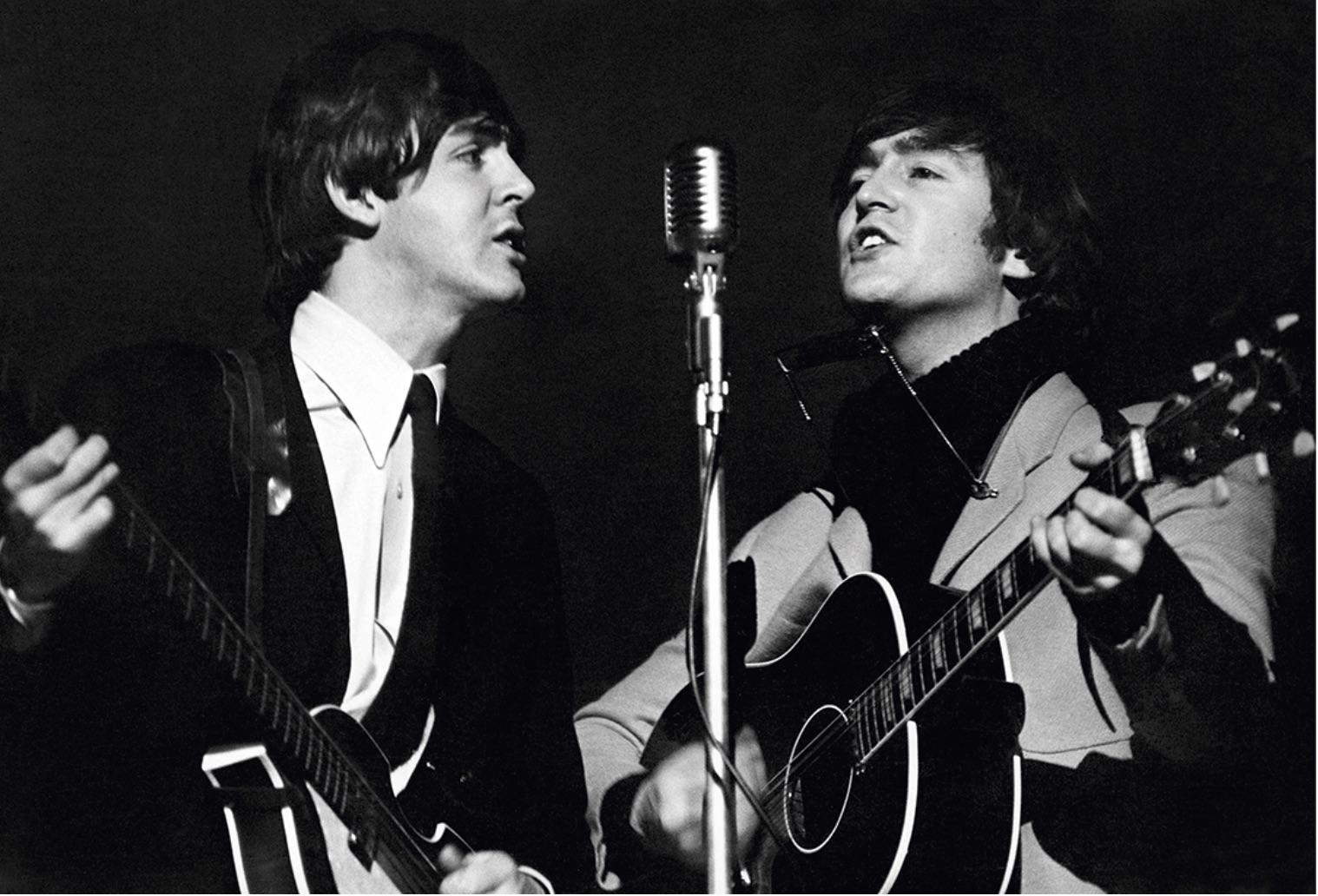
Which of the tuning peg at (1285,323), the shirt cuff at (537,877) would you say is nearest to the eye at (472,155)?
the shirt cuff at (537,877)

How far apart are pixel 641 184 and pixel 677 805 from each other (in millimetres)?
997

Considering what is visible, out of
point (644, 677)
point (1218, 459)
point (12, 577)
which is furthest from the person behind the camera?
point (644, 677)

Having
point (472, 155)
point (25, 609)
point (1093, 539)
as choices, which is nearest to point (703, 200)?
point (1093, 539)

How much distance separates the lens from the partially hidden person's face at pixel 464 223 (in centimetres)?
269

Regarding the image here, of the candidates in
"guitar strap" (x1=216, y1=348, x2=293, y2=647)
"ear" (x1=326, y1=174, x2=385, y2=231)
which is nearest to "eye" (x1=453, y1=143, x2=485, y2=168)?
"ear" (x1=326, y1=174, x2=385, y2=231)

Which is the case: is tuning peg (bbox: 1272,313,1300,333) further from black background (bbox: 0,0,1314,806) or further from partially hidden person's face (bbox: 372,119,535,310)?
partially hidden person's face (bbox: 372,119,535,310)

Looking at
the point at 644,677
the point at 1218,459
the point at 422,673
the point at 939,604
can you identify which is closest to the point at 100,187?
the point at 422,673

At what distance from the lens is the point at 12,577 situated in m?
2.46

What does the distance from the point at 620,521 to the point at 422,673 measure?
39cm

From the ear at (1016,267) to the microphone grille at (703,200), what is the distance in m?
0.71

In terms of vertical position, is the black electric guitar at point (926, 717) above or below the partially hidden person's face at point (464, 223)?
below

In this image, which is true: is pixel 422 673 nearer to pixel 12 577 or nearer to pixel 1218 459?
pixel 12 577

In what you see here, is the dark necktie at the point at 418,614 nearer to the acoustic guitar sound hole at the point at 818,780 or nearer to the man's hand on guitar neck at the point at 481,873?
the man's hand on guitar neck at the point at 481,873

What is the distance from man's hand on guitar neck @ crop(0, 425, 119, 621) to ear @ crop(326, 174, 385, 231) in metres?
0.55
